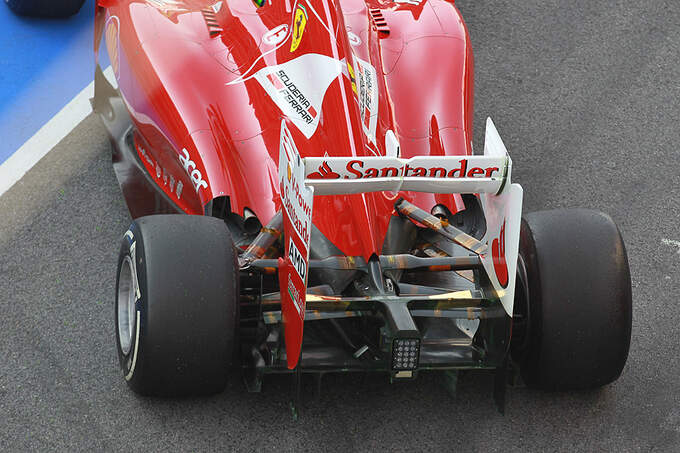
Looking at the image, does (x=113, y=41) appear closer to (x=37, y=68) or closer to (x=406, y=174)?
(x=37, y=68)

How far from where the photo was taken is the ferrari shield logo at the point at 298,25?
190 inches

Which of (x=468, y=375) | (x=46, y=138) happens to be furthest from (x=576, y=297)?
(x=46, y=138)

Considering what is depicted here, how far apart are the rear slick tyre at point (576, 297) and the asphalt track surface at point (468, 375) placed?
310mm

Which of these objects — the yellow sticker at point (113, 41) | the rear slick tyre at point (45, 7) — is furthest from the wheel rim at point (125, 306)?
the rear slick tyre at point (45, 7)

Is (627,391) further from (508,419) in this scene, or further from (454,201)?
(454,201)

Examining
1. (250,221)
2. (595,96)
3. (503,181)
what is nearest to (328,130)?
(250,221)

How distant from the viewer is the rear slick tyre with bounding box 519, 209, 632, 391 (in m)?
4.08

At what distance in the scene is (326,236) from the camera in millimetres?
4262

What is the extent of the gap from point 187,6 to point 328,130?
4.97 ft

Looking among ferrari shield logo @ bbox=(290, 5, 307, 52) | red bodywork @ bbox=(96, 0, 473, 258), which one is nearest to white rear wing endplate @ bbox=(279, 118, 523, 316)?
red bodywork @ bbox=(96, 0, 473, 258)

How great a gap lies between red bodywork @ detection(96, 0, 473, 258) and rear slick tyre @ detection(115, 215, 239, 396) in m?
0.55

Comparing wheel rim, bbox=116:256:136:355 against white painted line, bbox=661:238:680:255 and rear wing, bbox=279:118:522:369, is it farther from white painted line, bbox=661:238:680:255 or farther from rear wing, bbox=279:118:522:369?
white painted line, bbox=661:238:680:255

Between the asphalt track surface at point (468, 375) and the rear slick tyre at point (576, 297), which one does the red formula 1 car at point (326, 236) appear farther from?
the asphalt track surface at point (468, 375)

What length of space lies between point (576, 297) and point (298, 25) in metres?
1.85
